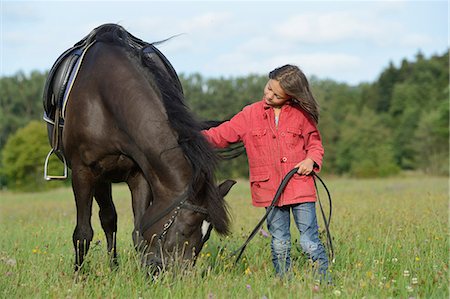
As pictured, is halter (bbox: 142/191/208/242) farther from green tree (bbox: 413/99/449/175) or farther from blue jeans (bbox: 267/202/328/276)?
green tree (bbox: 413/99/449/175)

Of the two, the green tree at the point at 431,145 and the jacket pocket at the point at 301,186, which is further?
the green tree at the point at 431,145

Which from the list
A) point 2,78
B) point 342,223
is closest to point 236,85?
point 2,78

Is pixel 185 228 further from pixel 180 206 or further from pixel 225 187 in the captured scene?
pixel 225 187

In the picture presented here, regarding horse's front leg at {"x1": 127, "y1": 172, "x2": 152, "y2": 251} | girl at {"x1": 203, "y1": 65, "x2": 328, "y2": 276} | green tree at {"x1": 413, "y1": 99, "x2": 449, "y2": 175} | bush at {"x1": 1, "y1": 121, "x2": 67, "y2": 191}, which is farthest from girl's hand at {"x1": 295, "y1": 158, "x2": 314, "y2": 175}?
green tree at {"x1": 413, "y1": 99, "x2": 449, "y2": 175}

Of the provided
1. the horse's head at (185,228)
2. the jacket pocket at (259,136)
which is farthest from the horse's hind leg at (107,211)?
the jacket pocket at (259,136)

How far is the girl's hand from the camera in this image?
4.76 m

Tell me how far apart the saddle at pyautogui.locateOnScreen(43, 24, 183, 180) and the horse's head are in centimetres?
163

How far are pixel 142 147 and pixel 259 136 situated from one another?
1.03 metres

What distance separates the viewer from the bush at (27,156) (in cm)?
4919

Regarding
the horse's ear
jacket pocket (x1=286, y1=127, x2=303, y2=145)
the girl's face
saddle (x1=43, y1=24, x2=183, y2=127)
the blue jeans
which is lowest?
the blue jeans

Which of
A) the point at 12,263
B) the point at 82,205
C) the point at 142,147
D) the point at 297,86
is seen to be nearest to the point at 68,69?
the point at 82,205

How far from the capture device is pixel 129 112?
475 centimetres

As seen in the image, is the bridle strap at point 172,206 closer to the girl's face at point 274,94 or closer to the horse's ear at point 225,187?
the horse's ear at point 225,187

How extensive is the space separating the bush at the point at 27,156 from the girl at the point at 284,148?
45596 millimetres
